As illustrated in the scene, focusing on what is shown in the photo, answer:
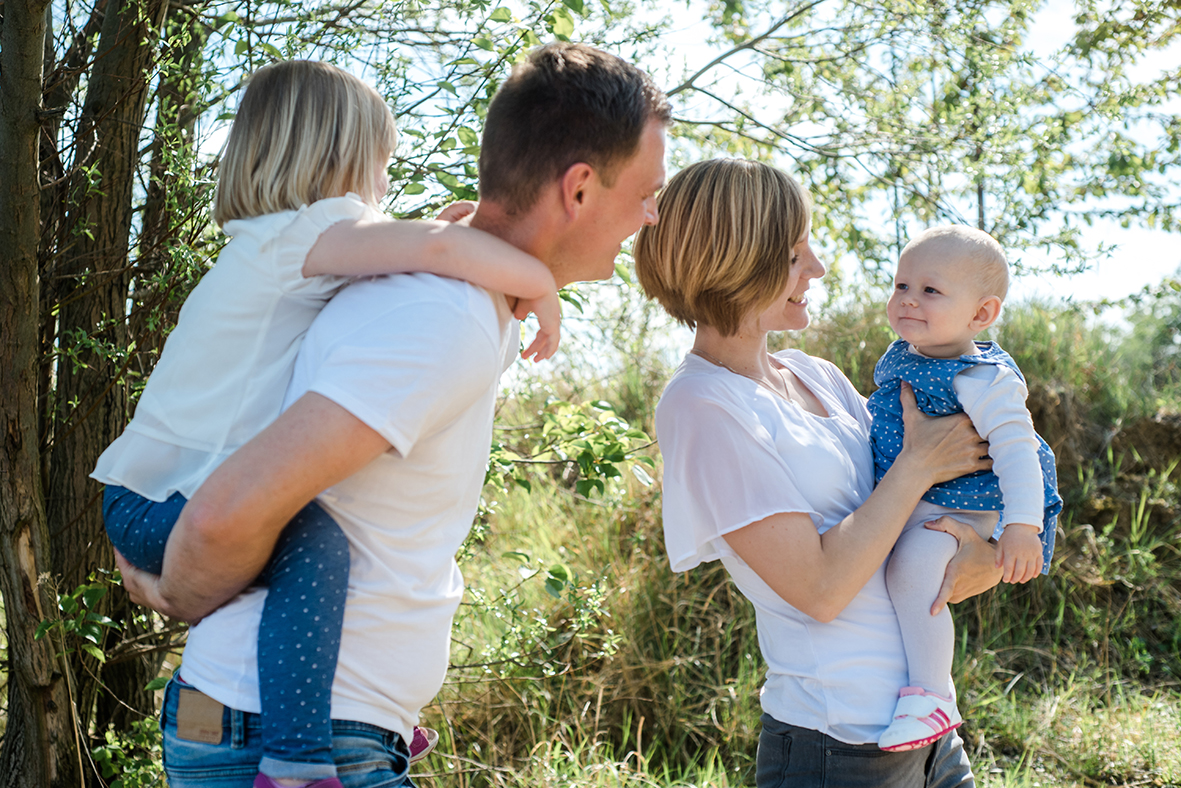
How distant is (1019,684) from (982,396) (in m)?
3.09

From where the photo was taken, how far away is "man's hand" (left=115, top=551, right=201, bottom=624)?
1155mm

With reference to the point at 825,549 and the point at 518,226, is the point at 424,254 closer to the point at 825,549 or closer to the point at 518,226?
the point at 518,226

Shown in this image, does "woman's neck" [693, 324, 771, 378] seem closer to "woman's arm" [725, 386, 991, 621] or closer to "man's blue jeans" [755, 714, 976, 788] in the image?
"woman's arm" [725, 386, 991, 621]

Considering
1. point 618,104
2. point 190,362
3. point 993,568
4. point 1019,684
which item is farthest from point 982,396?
point 1019,684

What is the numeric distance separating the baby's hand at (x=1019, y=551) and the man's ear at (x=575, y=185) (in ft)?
3.38

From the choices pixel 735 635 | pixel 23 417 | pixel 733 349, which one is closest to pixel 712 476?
pixel 733 349

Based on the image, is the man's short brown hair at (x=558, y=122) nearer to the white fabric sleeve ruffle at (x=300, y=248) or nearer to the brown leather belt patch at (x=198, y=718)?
the white fabric sleeve ruffle at (x=300, y=248)

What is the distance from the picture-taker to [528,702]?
3.60m

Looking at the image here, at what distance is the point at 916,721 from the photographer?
4.99 feet

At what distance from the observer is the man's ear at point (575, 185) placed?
4.07 feet

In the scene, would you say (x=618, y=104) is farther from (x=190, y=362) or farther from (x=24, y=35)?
(x=24, y=35)

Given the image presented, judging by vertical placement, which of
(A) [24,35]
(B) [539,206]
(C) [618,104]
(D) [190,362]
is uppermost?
(A) [24,35]

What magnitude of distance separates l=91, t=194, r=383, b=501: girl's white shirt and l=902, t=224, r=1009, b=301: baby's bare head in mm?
1244

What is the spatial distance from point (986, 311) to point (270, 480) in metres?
1.50
